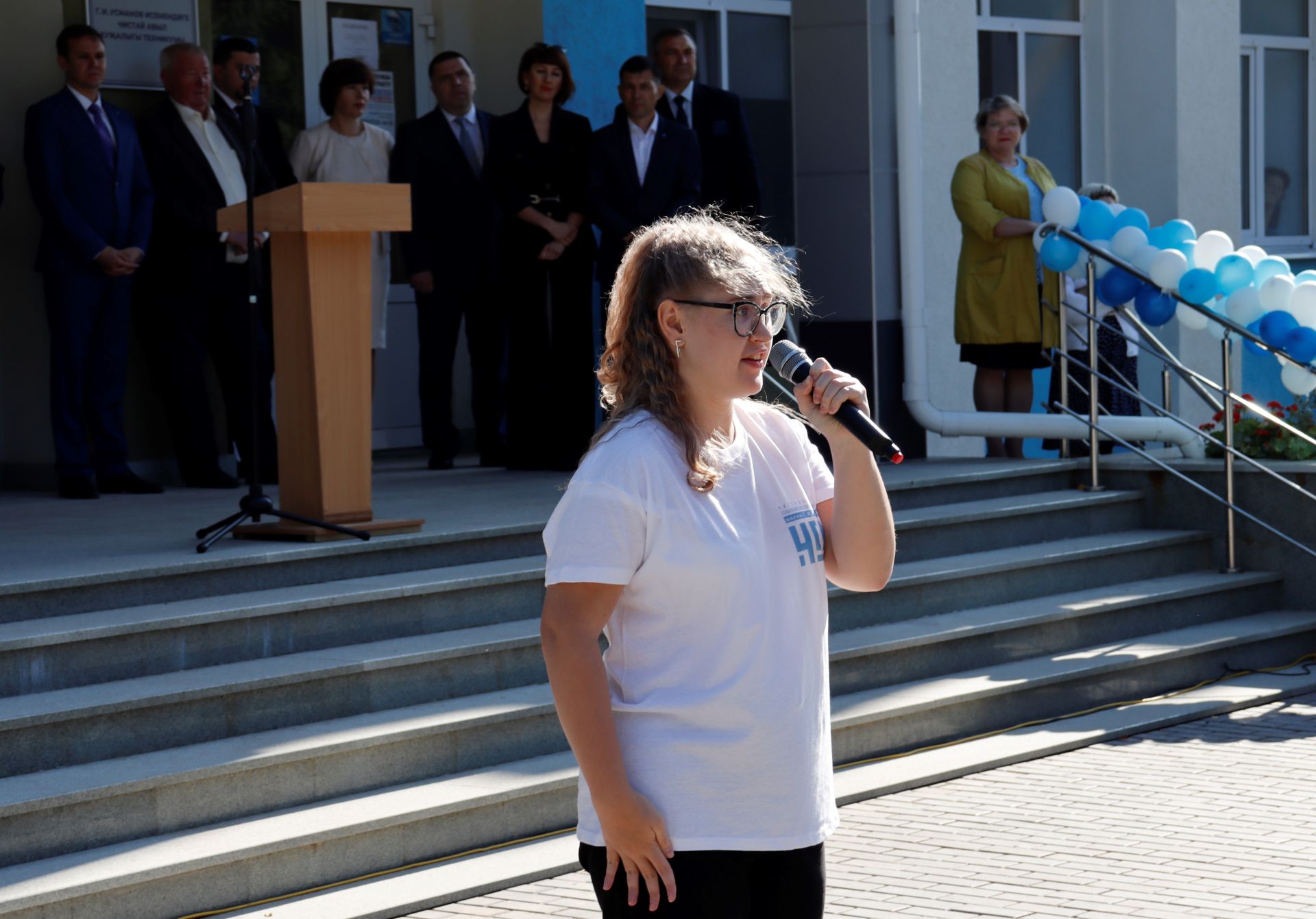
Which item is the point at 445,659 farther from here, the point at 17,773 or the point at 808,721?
the point at 808,721

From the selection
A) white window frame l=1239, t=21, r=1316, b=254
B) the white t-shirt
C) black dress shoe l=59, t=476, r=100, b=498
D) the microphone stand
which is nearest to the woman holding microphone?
the white t-shirt

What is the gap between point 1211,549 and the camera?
9.09 m

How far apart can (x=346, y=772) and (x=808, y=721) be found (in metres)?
2.93

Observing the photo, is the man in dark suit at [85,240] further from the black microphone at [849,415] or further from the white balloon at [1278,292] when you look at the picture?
the black microphone at [849,415]

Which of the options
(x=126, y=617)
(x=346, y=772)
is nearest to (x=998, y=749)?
(x=346, y=772)

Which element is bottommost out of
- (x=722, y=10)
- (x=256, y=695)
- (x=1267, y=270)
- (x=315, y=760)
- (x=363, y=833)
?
(x=363, y=833)

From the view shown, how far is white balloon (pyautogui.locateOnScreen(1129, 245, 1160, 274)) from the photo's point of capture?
8.75m

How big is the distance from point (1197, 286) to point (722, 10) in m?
4.95

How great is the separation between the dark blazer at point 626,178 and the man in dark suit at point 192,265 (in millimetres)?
1599

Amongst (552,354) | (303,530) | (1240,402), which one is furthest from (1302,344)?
(303,530)

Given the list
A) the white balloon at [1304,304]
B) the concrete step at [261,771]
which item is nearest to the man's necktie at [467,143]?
the white balloon at [1304,304]

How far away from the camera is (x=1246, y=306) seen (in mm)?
8500

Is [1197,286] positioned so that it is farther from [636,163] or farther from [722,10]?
[722,10]

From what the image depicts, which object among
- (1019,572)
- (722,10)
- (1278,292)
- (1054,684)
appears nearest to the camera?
(1054,684)
